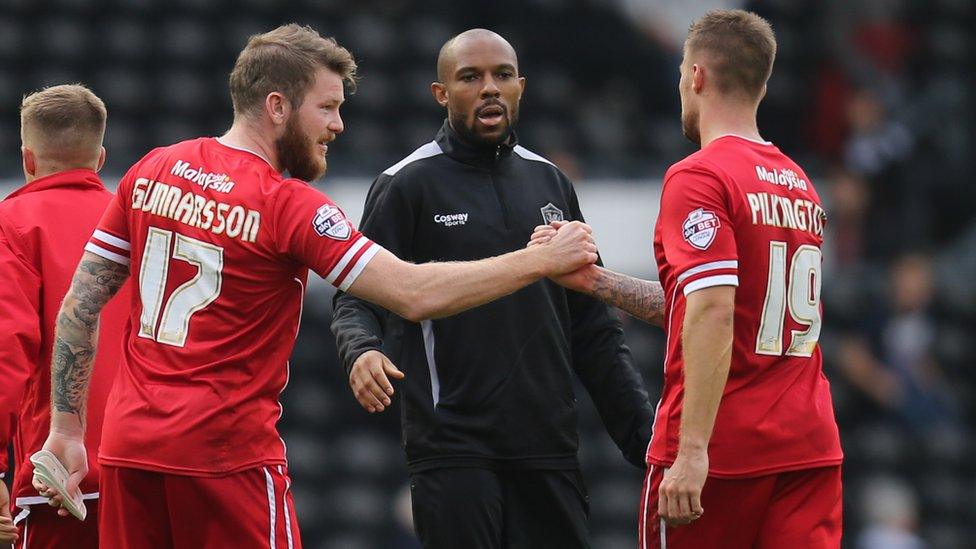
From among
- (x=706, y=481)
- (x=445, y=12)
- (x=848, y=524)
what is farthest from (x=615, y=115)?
(x=706, y=481)

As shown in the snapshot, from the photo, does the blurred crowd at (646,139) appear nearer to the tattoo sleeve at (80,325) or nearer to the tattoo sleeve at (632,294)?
the tattoo sleeve at (632,294)

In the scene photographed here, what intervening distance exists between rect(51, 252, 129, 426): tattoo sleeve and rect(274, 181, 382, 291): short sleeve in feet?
2.13

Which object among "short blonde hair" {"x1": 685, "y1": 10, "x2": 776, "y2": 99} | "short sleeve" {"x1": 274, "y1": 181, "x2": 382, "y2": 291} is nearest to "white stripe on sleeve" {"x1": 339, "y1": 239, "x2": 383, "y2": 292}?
"short sleeve" {"x1": 274, "y1": 181, "x2": 382, "y2": 291}

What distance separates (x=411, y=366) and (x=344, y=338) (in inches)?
16.0

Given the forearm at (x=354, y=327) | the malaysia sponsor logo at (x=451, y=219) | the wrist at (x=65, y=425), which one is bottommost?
the wrist at (x=65, y=425)

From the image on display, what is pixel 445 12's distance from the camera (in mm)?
14047

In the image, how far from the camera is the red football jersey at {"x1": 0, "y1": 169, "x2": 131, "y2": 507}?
5.48m

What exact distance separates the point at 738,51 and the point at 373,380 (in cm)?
166

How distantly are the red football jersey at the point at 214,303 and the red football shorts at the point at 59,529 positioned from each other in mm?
667

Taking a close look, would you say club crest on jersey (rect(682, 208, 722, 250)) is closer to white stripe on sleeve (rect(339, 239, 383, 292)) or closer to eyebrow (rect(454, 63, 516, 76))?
white stripe on sleeve (rect(339, 239, 383, 292))

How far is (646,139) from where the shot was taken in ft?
45.0

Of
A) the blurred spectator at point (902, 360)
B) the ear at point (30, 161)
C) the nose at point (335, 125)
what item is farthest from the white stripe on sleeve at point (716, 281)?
the blurred spectator at point (902, 360)

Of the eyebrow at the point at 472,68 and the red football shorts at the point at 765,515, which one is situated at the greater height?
the eyebrow at the point at 472,68

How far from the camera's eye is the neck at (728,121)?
528 centimetres
